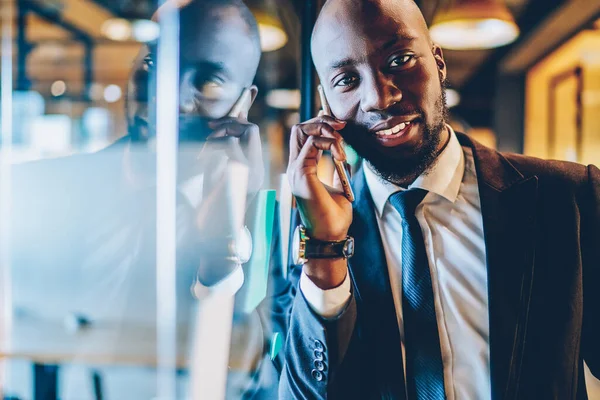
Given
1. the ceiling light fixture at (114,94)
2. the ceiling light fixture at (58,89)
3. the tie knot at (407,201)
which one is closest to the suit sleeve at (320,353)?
the tie knot at (407,201)

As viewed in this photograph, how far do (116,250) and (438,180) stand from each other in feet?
2.70

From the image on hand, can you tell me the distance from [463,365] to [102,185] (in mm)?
970

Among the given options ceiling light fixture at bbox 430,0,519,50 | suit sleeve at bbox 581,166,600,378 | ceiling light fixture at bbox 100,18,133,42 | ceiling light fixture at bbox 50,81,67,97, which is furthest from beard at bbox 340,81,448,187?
ceiling light fixture at bbox 50,81,67,97

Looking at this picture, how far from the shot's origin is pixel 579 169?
1.14 m

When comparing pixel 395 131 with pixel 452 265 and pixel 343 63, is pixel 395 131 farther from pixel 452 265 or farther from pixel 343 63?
pixel 452 265

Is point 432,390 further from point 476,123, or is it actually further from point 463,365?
point 476,123

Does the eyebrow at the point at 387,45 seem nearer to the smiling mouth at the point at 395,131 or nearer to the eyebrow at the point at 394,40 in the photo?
the eyebrow at the point at 394,40

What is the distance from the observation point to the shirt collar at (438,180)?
1.15 meters

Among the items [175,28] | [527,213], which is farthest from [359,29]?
[527,213]

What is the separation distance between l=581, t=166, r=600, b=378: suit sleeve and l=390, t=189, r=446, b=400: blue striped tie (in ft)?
1.17

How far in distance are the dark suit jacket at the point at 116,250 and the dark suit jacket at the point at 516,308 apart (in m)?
0.15

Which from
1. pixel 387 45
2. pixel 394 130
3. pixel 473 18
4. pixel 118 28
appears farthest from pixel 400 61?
pixel 118 28

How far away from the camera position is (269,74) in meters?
2.04

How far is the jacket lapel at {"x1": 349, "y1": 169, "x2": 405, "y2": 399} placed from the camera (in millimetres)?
1074
